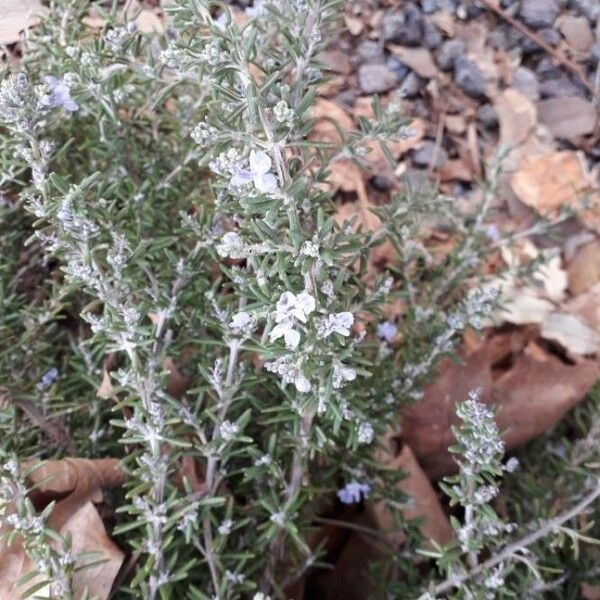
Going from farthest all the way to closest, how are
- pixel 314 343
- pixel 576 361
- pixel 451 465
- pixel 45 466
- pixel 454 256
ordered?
pixel 576 361 → pixel 451 465 → pixel 454 256 → pixel 45 466 → pixel 314 343

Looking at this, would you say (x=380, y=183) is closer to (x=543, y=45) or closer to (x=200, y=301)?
(x=543, y=45)

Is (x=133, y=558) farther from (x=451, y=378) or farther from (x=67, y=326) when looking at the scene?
(x=451, y=378)

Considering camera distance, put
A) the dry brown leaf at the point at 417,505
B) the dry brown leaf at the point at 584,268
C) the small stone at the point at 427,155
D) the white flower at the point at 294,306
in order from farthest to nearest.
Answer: the small stone at the point at 427,155 < the dry brown leaf at the point at 584,268 < the dry brown leaf at the point at 417,505 < the white flower at the point at 294,306

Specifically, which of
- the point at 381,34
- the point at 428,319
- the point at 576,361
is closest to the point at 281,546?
the point at 428,319

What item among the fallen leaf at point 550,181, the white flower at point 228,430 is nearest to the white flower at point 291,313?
the white flower at point 228,430

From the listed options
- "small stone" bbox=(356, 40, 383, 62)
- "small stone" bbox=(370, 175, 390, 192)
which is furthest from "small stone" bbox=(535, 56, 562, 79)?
"small stone" bbox=(370, 175, 390, 192)

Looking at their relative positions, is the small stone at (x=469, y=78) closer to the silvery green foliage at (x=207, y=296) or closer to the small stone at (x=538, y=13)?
the small stone at (x=538, y=13)
